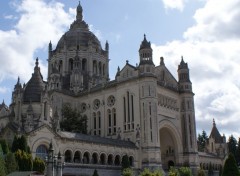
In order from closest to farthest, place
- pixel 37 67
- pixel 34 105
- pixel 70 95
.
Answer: pixel 34 105, pixel 37 67, pixel 70 95

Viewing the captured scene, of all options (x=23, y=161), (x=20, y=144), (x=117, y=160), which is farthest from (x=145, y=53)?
(x=23, y=161)

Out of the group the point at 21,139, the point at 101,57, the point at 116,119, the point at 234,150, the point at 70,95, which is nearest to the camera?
the point at 21,139

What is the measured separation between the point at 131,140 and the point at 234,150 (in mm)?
47472

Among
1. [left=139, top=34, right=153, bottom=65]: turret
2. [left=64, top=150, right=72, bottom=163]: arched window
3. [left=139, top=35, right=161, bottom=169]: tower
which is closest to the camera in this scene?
[left=64, top=150, right=72, bottom=163]: arched window

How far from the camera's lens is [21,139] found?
4391cm

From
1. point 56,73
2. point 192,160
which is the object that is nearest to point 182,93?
point 192,160

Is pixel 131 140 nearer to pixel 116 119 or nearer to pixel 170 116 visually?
pixel 116 119

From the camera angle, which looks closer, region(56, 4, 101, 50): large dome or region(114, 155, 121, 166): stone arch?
region(114, 155, 121, 166): stone arch

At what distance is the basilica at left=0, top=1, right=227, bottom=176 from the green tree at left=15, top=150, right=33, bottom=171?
245 inches

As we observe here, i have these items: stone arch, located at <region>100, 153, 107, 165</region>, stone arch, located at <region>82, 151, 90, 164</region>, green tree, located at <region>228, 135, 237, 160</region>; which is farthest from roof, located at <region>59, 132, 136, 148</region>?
green tree, located at <region>228, 135, 237, 160</region>

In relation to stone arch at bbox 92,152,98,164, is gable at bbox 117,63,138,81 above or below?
above

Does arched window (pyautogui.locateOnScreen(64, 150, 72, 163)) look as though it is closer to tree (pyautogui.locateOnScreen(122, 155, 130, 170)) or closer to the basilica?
the basilica

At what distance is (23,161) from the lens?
1623 inches

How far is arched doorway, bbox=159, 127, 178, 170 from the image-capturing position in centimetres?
7431
